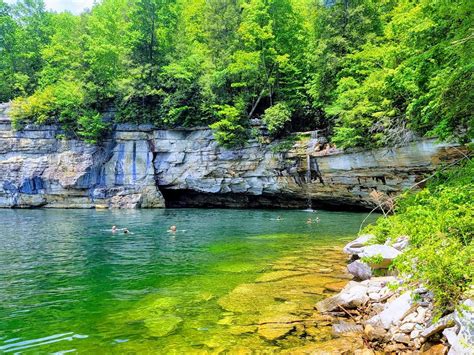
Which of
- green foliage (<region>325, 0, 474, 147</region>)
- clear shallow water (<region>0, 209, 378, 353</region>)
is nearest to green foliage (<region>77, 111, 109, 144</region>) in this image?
clear shallow water (<region>0, 209, 378, 353</region>)

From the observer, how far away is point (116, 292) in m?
8.12

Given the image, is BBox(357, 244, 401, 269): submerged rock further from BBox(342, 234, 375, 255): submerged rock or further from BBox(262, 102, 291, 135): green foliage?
BBox(262, 102, 291, 135): green foliage

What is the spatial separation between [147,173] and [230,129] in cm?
1006

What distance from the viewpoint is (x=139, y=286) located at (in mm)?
8555

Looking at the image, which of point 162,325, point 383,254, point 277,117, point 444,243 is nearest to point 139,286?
point 162,325

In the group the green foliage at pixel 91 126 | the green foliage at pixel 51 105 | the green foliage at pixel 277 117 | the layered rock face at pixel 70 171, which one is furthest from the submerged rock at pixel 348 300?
the green foliage at pixel 51 105

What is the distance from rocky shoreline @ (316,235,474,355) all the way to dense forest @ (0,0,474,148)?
16.2 m

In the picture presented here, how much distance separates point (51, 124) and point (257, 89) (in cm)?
2137

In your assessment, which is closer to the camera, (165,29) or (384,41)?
(384,41)

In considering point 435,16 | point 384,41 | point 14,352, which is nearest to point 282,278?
point 14,352

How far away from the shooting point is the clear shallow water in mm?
5605

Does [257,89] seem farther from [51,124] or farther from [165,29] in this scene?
[51,124]

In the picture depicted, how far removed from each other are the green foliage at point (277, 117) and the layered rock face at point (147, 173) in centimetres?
176

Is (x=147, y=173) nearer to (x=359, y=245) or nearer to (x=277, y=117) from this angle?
(x=277, y=117)
